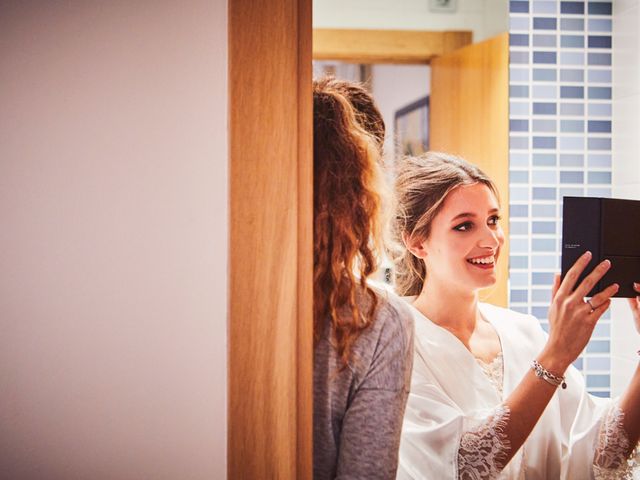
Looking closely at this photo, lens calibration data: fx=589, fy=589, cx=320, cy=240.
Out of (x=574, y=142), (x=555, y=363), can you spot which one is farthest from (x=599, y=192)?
(x=555, y=363)

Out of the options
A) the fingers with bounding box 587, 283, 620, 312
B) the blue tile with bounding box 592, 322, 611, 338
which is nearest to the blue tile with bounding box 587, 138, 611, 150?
the blue tile with bounding box 592, 322, 611, 338

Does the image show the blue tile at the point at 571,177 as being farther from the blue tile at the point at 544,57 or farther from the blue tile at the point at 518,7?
the blue tile at the point at 518,7

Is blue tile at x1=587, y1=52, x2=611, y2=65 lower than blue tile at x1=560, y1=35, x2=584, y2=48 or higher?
lower

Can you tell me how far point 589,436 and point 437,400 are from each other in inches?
13.6

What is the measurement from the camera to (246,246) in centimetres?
59

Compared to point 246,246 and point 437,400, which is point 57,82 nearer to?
point 246,246

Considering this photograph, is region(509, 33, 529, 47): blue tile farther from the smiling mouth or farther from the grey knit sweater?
the grey knit sweater

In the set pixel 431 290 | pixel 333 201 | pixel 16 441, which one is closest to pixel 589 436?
pixel 431 290

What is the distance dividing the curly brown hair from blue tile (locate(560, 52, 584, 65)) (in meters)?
0.88

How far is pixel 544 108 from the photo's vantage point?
1485 millimetres

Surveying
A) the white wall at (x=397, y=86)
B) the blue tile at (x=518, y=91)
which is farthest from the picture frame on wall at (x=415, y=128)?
the blue tile at (x=518, y=91)

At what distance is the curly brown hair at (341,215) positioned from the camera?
776mm

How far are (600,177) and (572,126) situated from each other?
14 cm

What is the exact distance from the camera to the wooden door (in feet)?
4.93
